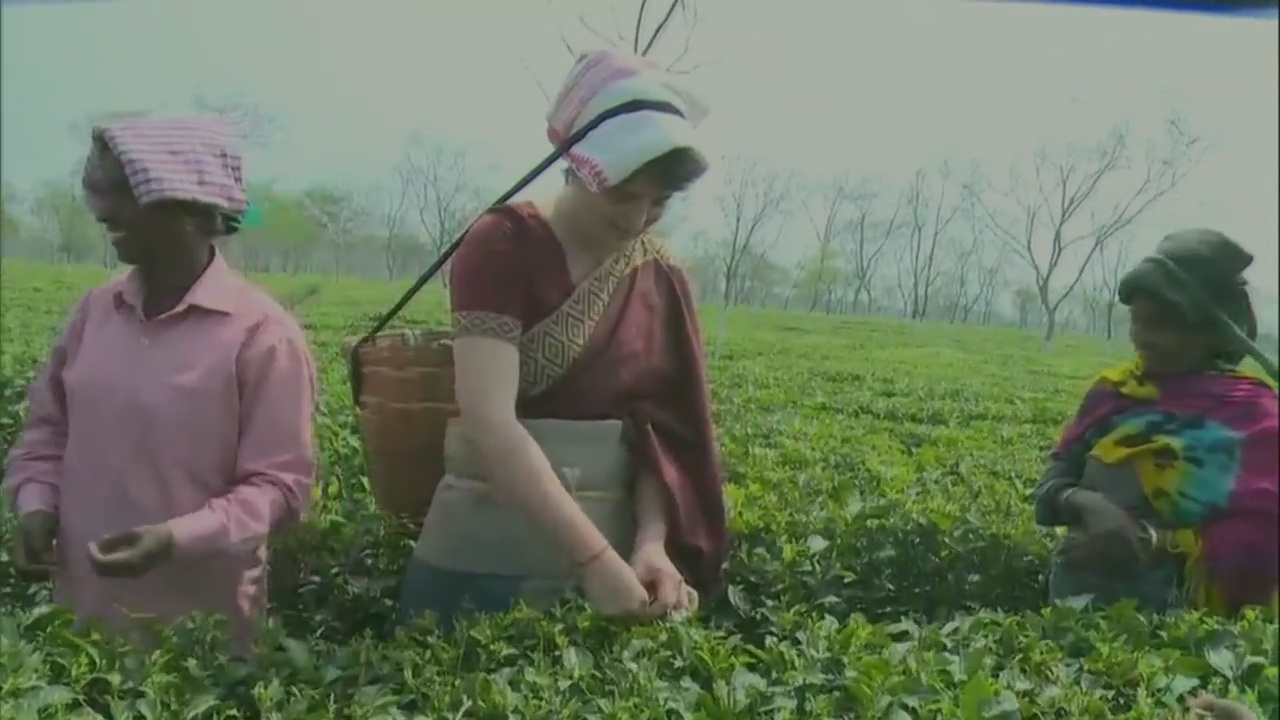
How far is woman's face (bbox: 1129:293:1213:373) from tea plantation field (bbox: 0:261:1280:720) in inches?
1.9

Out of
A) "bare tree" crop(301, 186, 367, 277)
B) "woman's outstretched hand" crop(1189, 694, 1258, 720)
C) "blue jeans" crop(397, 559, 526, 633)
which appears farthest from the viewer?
"bare tree" crop(301, 186, 367, 277)

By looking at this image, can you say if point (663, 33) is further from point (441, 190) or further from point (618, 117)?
point (441, 190)

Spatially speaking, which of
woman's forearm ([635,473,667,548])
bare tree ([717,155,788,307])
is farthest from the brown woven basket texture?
bare tree ([717,155,788,307])

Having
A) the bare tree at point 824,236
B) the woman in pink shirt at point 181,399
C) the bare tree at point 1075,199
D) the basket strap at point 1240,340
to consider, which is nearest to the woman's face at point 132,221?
the woman in pink shirt at point 181,399

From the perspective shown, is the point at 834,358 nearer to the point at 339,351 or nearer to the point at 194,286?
the point at 339,351

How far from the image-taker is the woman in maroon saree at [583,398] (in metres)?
1.71

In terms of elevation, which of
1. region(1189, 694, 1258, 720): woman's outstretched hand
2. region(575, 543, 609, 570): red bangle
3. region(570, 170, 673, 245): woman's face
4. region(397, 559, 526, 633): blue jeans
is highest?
region(570, 170, 673, 245): woman's face

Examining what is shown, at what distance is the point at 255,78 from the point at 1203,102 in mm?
1132

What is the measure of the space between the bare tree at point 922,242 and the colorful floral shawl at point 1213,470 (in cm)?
24

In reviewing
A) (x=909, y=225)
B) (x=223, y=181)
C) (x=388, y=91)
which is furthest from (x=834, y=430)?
(x=223, y=181)

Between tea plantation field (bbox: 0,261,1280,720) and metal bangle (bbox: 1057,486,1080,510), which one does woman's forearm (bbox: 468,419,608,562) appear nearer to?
tea plantation field (bbox: 0,261,1280,720)

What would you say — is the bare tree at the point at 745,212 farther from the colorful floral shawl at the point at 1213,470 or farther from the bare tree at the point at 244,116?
the bare tree at the point at 244,116

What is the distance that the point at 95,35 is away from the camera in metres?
1.98

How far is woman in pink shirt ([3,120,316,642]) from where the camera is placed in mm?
1813
